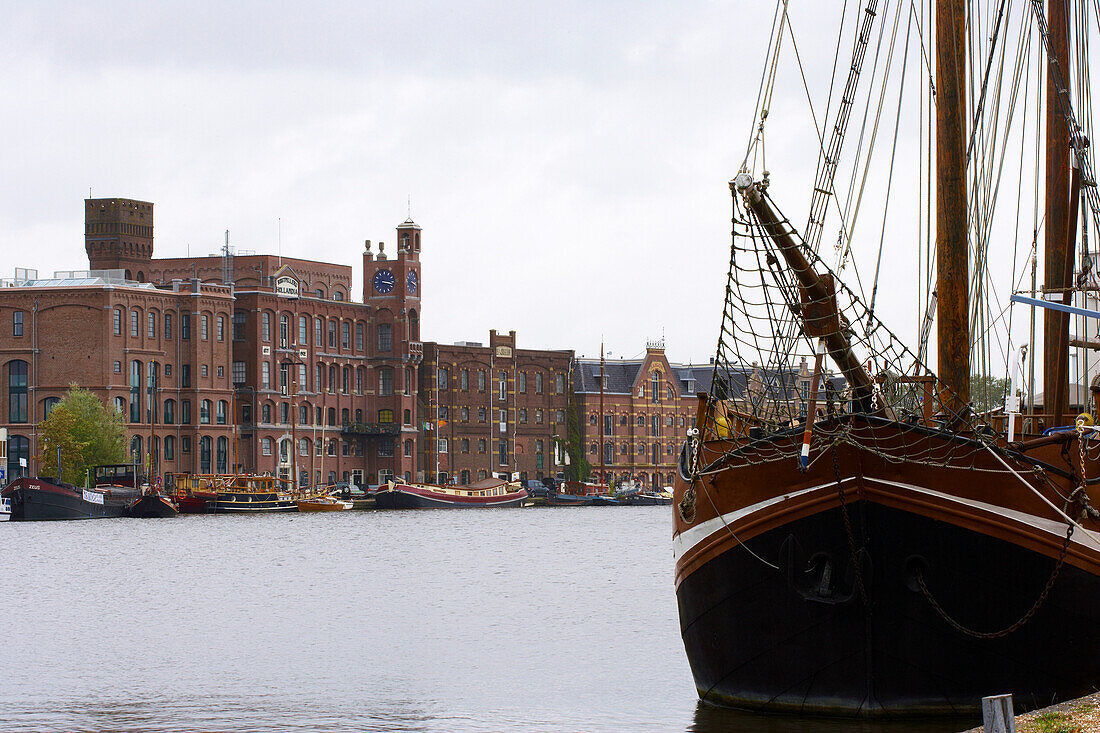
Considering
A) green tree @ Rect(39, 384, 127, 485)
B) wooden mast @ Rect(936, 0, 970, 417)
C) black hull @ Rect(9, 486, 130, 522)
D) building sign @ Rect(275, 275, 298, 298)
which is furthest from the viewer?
building sign @ Rect(275, 275, 298, 298)

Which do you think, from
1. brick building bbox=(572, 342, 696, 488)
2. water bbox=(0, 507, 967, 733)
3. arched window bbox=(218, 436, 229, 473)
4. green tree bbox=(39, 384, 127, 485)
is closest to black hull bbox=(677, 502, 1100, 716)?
water bbox=(0, 507, 967, 733)

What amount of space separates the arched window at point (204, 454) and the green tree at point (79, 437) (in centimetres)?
1136

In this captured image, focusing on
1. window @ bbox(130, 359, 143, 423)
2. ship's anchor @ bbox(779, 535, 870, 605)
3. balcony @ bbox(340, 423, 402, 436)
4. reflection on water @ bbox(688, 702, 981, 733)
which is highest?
window @ bbox(130, 359, 143, 423)

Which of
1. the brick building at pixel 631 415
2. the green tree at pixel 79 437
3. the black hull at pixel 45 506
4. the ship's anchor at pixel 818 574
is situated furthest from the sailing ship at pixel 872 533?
the brick building at pixel 631 415

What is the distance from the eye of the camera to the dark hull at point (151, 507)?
328ft

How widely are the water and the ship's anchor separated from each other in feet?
4.51

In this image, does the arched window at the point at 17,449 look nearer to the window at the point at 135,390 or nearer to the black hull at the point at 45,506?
the window at the point at 135,390

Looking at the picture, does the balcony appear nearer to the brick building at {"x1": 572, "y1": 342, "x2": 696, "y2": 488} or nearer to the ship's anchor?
the brick building at {"x1": 572, "y1": 342, "x2": 696, "y2": 488}

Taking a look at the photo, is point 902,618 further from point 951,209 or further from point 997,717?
point 951,209

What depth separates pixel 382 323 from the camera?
439ft

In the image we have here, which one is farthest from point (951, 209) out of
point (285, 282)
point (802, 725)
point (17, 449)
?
point (285, 282)

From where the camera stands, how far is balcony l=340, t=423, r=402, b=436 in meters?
130

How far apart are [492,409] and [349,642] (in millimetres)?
109282

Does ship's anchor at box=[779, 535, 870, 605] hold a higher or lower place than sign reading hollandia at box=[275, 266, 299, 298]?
lower
